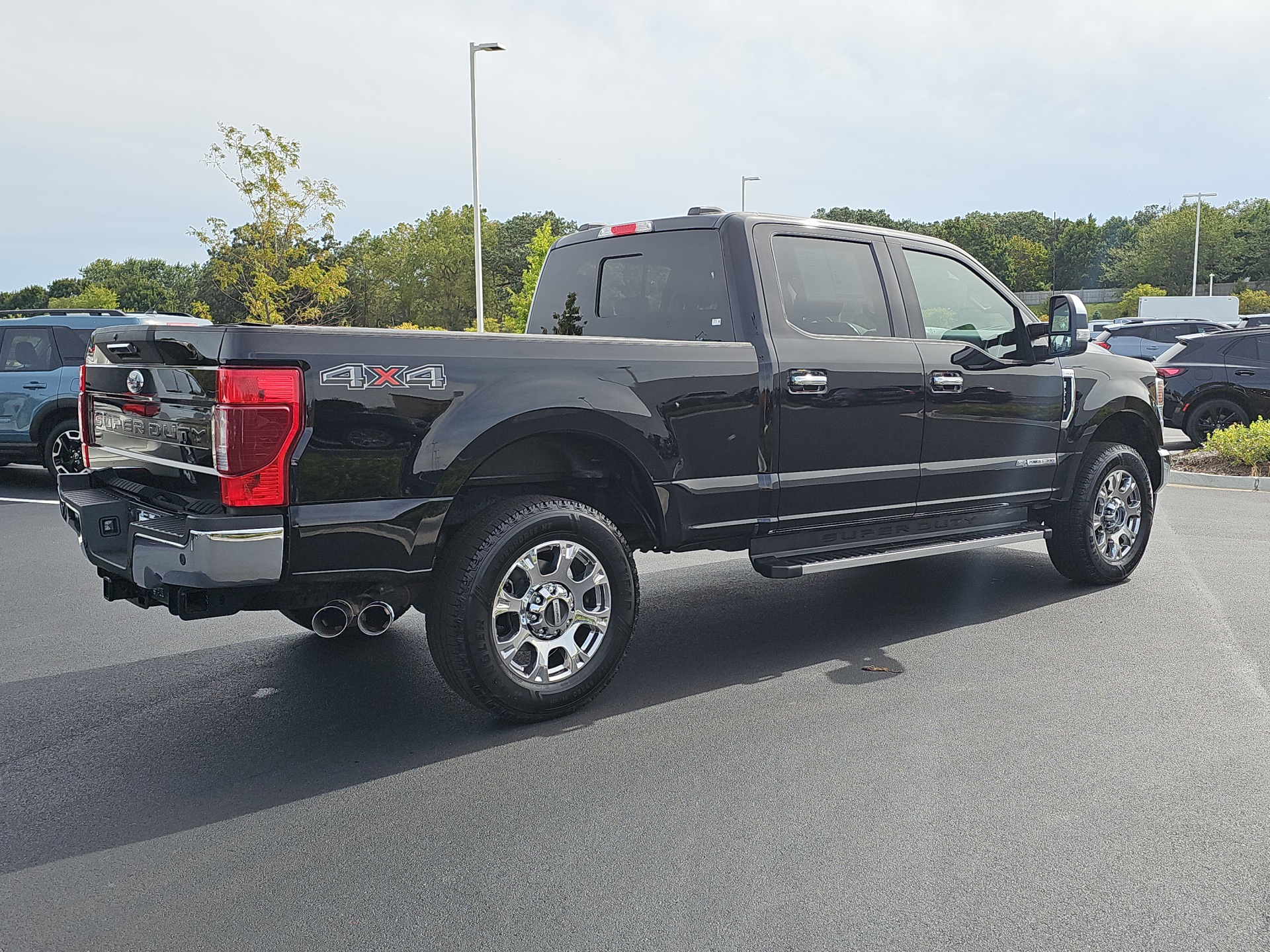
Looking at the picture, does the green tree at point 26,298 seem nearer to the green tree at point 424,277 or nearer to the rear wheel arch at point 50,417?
the green tree at point 424,277

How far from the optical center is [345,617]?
3.99m

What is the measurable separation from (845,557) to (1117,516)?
2461 millimetres

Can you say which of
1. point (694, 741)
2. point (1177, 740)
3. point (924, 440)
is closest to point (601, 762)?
point (694, 741)

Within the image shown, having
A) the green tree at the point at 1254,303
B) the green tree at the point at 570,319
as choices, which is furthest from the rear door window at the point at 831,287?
the green tree at the point at 1254,303

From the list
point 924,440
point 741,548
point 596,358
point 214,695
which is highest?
point 596,358

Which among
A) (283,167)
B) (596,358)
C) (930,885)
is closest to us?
(930,885)

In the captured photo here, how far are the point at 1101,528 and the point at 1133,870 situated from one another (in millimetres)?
3934

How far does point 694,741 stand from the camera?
4102 millimetres

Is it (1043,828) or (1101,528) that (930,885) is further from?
(1101,528)

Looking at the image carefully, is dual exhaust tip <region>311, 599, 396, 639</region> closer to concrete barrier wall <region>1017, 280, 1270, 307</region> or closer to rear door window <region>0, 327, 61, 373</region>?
rear door window <region>0, 327, 61, 373</region>

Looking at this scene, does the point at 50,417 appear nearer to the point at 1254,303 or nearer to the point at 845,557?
the point at 845,557

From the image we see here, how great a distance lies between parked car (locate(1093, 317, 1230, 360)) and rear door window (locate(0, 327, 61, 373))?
79.6ft

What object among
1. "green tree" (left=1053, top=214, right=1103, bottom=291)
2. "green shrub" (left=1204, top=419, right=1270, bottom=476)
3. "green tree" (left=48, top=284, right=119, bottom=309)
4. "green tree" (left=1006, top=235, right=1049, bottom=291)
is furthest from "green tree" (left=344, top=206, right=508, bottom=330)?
"green tree" (left=1053, top=214, right=1103, bottom=291)

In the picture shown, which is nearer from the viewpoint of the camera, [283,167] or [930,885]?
[930,885]
